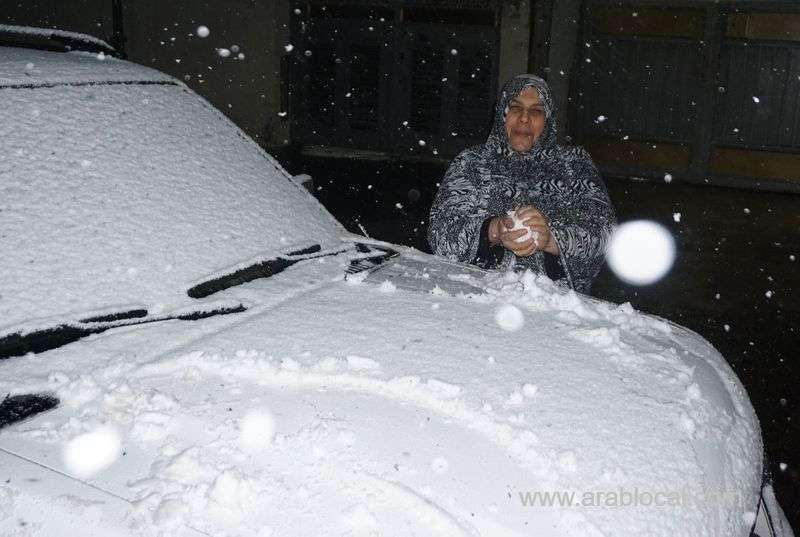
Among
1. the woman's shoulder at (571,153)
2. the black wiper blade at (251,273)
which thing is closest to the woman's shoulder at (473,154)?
the woman's shoulder at (571,153)

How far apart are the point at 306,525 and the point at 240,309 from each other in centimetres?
82

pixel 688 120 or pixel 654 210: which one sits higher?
pixel 688 120

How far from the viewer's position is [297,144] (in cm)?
1260

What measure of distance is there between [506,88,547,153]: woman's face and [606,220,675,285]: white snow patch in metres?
2.60

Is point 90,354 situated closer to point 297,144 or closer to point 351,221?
point 351,221

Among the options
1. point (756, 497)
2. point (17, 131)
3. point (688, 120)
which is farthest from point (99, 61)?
point (688, 120)

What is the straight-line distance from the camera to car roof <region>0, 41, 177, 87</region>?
204 cm

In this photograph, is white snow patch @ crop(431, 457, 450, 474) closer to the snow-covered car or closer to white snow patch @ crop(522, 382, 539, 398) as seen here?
the snow-covered car

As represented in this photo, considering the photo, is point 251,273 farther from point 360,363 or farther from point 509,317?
point 509,317

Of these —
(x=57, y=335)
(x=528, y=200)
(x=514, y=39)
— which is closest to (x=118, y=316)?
(x=57, y=335)

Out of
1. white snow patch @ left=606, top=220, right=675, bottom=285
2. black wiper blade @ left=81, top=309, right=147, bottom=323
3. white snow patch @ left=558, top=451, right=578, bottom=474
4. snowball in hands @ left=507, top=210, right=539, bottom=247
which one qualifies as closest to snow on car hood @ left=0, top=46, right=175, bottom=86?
black wiper blade @ left=81, top=309, right=147, bottom=323

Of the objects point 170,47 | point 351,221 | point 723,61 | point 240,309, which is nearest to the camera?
point 240,309

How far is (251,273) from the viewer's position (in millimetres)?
2035

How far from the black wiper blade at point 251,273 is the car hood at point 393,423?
0.05 metres
